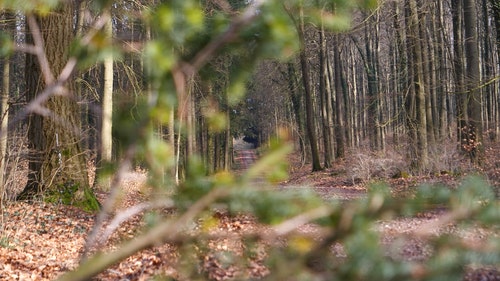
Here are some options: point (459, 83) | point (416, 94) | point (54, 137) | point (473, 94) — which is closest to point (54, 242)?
point (54, 137)

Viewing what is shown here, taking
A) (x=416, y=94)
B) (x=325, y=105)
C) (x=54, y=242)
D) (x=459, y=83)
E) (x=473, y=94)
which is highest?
→ (x=325, y=105)

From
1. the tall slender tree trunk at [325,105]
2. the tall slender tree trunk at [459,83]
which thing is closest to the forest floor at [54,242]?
the tall slender tree trunk at [459,83]

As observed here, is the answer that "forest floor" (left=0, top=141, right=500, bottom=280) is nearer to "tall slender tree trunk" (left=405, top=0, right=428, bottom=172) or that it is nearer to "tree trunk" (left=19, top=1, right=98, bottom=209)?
"tree trunk" (left=19, top=1, right=98, bottom=209)

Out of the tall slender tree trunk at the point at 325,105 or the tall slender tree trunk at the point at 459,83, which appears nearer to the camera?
the tall slender tree trunk at the point at 459,83

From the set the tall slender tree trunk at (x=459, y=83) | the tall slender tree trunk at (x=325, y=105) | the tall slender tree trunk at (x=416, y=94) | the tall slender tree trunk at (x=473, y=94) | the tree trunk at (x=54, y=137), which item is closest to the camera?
the tree trunk at (x=54, y=137)

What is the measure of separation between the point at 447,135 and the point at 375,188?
15.0 meters

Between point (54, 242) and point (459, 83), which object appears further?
point (459, 83)

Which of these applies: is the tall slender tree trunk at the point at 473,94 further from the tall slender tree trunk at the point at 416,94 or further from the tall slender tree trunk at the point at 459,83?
the tall slender tree trunk at the point at 416,94

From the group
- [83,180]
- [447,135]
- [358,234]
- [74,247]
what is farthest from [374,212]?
[447,135]

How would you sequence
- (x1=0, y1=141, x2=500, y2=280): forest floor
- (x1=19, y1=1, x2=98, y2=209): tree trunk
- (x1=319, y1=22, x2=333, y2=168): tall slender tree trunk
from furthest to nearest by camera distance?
(x1=319, y1=22, x2=333, y2=168): tall slender tree trunk
(x1=19, y1=1, x2=98, y2=209): tree trunk
(x1=0, y1=141, x2=500, y2=280): forest floor

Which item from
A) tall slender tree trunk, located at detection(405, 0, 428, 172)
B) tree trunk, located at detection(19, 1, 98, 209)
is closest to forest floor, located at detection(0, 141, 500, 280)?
tree trunk, located at detection(19, 1, 98, 209)

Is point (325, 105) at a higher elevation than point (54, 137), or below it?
higher

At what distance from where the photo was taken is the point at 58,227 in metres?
8.53

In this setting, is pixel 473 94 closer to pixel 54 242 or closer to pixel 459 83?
pixel 459 83
